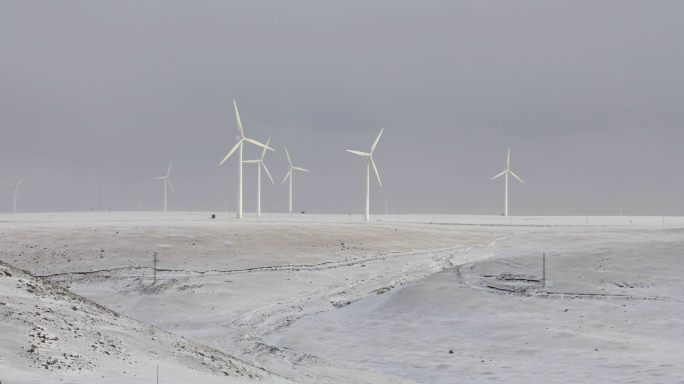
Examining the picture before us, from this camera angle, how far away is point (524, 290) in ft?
75.7

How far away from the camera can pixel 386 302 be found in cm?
2230

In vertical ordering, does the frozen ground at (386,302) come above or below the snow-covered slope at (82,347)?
below

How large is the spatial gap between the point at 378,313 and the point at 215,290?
29.7 feet

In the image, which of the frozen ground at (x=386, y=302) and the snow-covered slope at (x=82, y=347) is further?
the frozen ground at (x=386, y=302)

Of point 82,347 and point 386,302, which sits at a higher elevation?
point 82,347

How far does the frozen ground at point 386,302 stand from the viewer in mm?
14617

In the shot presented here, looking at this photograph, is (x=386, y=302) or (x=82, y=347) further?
(x=386, y=302)

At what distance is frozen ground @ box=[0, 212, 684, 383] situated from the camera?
1462 cm

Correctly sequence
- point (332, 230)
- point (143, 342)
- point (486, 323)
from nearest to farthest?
point (143, 342) < point (486, 323) < point (332, 230)

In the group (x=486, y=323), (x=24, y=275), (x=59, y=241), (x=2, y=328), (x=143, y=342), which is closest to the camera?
(x=2, y=328)

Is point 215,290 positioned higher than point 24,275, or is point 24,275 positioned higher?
point 24,275

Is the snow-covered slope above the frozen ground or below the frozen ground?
above

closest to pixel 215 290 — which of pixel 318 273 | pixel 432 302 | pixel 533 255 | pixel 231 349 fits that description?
pixel 318 273

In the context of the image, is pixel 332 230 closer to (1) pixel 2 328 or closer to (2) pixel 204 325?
(2) pixel 204 325
